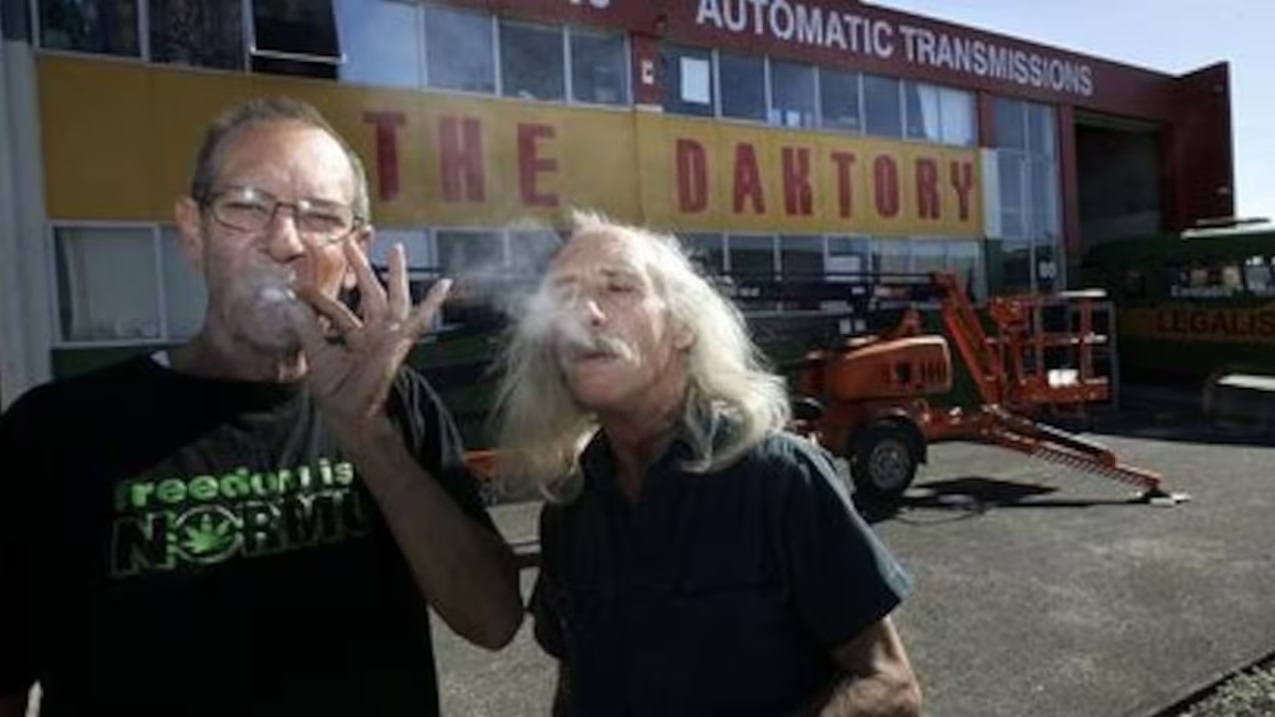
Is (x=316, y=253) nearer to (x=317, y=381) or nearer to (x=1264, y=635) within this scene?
(x=317, y=381)

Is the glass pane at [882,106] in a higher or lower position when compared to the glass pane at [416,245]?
higher

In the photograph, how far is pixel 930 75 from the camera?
774 inches

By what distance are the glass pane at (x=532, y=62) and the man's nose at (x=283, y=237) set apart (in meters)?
12.9

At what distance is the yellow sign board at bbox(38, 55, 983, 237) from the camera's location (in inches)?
468

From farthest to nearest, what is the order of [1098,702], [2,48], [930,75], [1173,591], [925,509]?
[930,75], [2,48], [925,509], [1173,591], [1098,702]

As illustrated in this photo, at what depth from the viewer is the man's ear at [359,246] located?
1.82 m

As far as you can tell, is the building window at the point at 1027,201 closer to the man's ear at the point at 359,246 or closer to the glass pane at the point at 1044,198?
the glass pane at the point at 1044,198

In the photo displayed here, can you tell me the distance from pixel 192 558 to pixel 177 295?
11123mm

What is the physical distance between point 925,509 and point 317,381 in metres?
9.21

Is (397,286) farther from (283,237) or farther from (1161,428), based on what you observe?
(1161,428)

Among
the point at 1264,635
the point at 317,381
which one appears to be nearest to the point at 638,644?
the point at 317,381

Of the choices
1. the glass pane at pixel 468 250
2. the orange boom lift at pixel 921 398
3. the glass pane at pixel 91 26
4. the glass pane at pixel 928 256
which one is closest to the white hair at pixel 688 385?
the orange boom lift at pixel 921 398

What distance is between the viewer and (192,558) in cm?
178

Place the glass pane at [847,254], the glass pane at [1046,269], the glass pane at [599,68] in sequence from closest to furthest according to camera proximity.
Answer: the glass pane at [599,68] → the glass pane at [847,254] → the glass pane at [1046,269]
